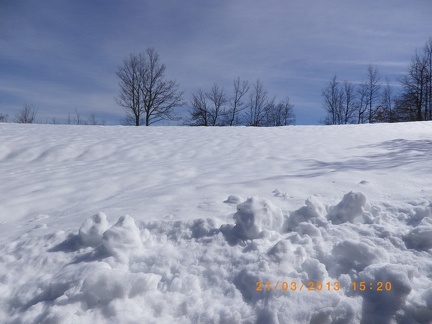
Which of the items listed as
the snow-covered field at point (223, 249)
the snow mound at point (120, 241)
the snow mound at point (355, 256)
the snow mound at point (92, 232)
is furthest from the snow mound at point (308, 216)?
the snow mound at point (92, 232)

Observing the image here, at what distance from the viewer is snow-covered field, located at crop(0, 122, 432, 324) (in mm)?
1339

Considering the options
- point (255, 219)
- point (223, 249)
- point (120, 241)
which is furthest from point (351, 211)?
point (120, 241)

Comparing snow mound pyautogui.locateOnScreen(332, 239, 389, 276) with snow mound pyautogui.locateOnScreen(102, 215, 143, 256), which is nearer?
snow mound pyautogui.locateOnScreen(332, 239, 389, 276)

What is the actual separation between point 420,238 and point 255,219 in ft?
3.24

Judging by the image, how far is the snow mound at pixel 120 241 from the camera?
1733 millimetres

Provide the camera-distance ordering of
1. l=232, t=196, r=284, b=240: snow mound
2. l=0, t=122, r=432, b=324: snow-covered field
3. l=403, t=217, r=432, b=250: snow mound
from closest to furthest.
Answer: l=0, t=122, r=432, b=324: snow-covered field → l=403, t=217, r=432, b=250: snow mound → l=232, t=196, r=284, b=240: snow mound

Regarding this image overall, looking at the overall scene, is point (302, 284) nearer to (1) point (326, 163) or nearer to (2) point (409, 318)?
(2) point (409, 318)

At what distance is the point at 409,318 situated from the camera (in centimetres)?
126

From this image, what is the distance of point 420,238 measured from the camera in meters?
1.72
